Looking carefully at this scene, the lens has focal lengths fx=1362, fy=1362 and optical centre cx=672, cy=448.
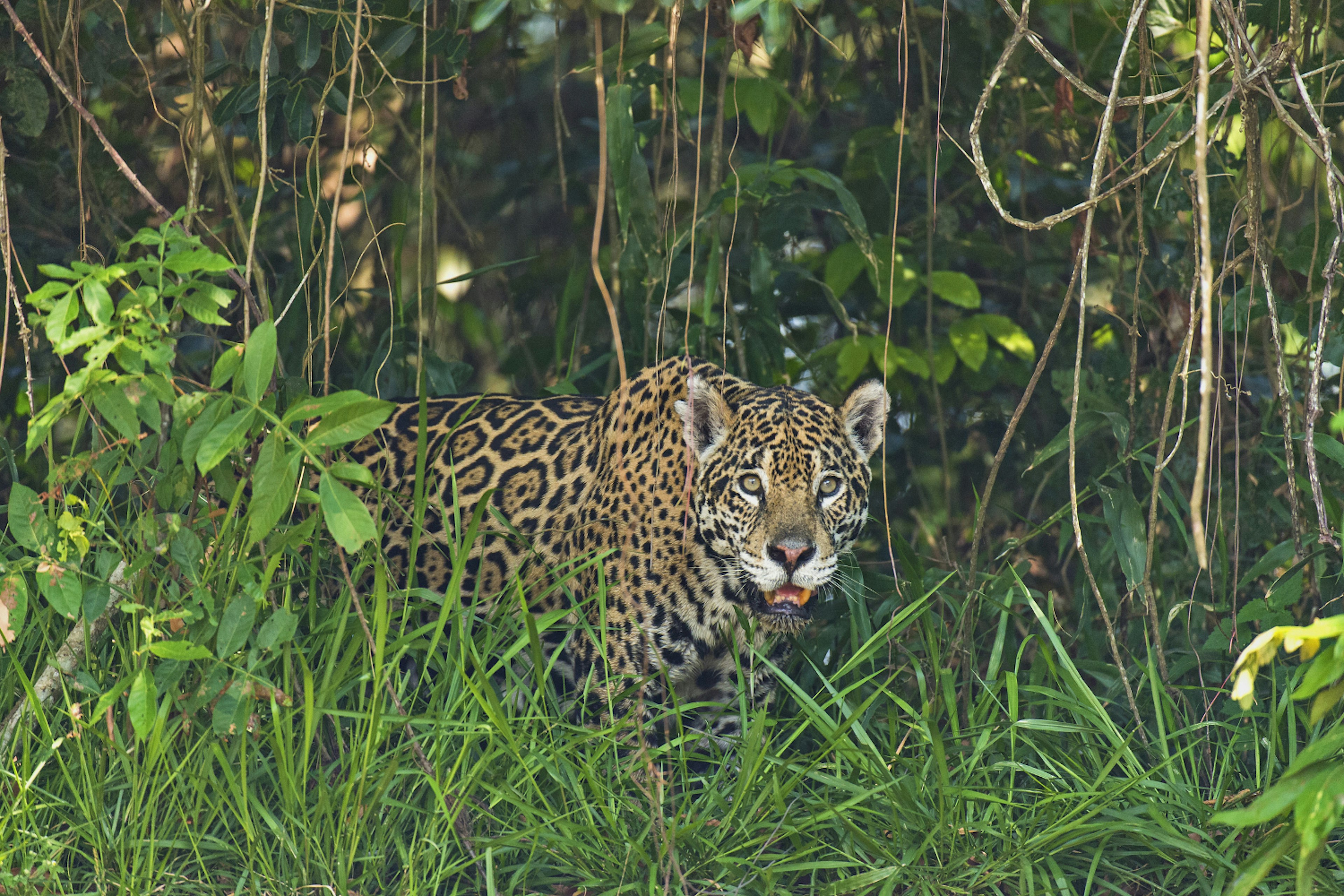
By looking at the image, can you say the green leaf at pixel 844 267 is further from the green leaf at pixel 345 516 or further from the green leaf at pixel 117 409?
the green leaf at pixel 117 409

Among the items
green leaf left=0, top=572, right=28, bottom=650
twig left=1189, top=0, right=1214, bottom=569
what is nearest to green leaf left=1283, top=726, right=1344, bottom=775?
twig left=1189, top=0, right=1214, bottom=569

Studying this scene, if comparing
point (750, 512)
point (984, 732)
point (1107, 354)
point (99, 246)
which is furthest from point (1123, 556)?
point (99, 246)

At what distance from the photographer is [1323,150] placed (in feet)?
9.27

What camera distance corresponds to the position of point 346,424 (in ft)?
8.81

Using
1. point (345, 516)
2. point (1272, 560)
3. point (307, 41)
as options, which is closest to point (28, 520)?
point (345, 516)

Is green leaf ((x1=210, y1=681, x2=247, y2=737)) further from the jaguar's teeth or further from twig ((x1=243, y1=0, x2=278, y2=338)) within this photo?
the jaguar's teeth

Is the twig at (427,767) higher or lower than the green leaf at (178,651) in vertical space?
lower

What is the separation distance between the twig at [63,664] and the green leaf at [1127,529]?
2419 mm

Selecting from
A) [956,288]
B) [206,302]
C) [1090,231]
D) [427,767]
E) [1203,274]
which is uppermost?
[1203,274]

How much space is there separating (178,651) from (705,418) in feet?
5.23

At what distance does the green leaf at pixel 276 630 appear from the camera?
2.82 metres

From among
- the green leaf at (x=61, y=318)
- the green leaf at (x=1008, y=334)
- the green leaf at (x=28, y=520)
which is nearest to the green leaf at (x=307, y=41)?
the green leaf at (x=61, y=318)

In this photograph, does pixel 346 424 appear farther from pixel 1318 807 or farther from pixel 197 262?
pixel 1318 807

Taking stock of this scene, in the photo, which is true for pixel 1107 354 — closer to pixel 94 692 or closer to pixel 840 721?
pixel 840 721
